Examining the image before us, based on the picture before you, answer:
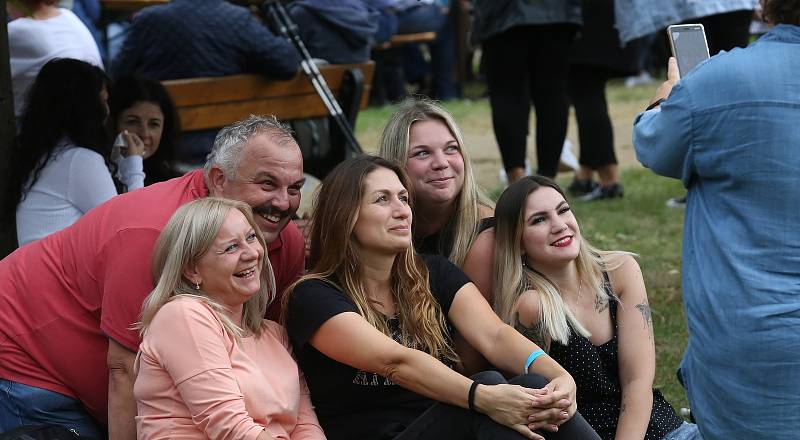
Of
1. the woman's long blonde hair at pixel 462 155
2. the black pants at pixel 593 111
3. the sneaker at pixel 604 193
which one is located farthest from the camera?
the sneaker at pixel 604 193

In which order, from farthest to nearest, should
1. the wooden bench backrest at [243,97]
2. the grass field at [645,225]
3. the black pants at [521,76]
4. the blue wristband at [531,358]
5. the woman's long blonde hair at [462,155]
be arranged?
the black pants at [521,76] < the wooden bench backrest at [243,97] < the grass field at [645,225] < the woman's long blonde hair at [462,155] < the blue wristband at [531,358]

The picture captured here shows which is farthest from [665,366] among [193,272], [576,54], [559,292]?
[576,54]

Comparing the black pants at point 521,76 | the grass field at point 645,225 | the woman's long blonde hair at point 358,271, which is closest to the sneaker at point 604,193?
the grass field at point 645,225

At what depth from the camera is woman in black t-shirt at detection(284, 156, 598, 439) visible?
3.33 meters

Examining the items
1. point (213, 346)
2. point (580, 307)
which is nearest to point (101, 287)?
point (213, 346)

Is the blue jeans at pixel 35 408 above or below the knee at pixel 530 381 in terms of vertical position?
below

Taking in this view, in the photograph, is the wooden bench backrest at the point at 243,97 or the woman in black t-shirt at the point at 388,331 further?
the wooden bench backrest at the point at 243,97

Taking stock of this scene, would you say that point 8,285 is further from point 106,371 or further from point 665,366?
point 665,366

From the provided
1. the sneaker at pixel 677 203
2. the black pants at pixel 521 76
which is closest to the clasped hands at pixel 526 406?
the black pants at pixel 521 76

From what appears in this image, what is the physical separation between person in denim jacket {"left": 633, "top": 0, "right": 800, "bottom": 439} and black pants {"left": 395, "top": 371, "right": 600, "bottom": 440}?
467 millimetres

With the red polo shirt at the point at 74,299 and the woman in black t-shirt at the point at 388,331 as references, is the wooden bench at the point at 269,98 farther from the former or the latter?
the woman in black t-shirt at the point at 388,331

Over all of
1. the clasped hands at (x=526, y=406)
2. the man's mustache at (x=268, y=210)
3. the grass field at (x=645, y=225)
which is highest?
the man's mustache at (x=268, y=210)

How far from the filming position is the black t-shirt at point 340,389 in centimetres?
346

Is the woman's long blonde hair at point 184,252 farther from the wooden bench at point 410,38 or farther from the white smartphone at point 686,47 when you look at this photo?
the wooden bench at point 410,38
